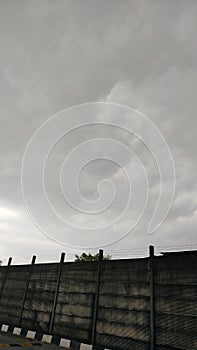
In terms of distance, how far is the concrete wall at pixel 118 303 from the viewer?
10.0m

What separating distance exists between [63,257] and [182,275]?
8.13 m

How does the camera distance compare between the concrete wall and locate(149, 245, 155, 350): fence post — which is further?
locate(149, 245, 155, 350): fence post

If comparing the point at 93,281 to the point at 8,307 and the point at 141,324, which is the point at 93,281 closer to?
the point at 141,324

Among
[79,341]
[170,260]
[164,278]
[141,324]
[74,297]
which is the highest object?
[170,260]

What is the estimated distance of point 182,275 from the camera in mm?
10477

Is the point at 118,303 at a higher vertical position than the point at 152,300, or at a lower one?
lower

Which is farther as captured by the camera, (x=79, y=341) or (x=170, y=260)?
(x=79, y=341)

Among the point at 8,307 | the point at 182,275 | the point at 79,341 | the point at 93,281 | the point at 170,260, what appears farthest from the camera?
the point at 8,307

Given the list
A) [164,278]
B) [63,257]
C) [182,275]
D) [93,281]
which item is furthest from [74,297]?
[182,275]

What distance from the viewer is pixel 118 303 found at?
39.3 ft

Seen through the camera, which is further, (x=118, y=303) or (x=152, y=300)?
(x=118, y=303)

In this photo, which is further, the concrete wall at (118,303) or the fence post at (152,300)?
the fence post at (152,300)

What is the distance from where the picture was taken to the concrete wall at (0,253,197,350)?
32.8 feet

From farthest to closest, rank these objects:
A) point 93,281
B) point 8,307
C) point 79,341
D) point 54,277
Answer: point 8,307 → point 54,277 → point 93,281 → point 79,341
